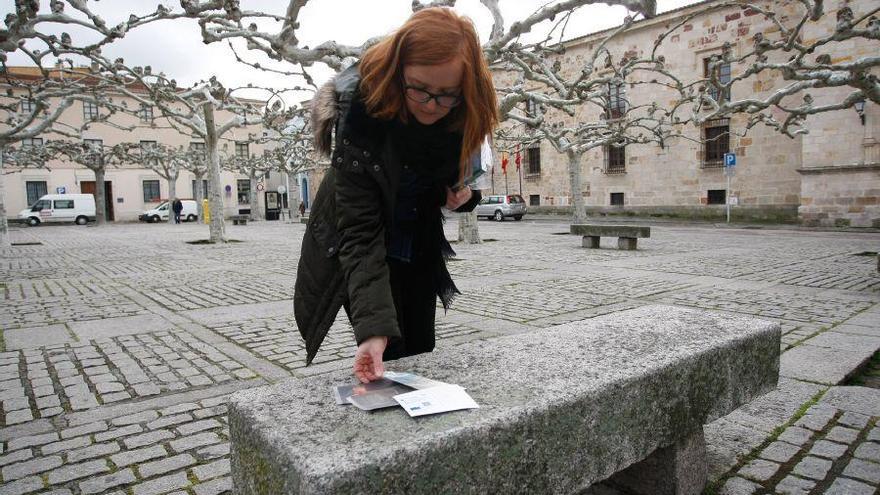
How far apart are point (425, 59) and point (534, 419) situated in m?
1.11

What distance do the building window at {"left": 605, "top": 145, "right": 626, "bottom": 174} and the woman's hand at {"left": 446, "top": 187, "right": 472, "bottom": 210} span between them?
102ft

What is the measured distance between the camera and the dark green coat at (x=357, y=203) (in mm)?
1737

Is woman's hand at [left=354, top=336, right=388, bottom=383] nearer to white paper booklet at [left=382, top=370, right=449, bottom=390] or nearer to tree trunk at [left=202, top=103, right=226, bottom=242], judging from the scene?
white paper booklet at [left=382, top=370, right=449, bottom=390]

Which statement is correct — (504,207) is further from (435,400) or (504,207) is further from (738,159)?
(435,400)

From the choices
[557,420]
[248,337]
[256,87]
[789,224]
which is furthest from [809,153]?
[557,420]

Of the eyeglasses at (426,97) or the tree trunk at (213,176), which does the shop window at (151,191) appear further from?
the eyeglasses at (426,97)

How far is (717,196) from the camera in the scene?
2758cm

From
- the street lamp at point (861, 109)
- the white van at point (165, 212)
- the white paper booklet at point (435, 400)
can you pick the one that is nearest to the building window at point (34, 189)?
the white van at point (165, 212)

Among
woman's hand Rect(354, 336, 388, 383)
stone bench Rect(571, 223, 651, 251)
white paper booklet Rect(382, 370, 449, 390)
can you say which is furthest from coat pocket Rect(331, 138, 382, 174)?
stone bench Rect(571, 223, 651, 251)

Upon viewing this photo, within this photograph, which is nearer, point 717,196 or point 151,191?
point 717,196

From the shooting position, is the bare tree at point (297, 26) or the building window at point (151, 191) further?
the building window at point (151, 191)

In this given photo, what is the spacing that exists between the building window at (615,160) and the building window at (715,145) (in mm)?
4528

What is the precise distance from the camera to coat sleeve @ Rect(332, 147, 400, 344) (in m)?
1.76

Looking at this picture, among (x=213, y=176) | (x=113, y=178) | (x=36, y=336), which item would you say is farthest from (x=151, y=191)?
(x=36, y=336)
